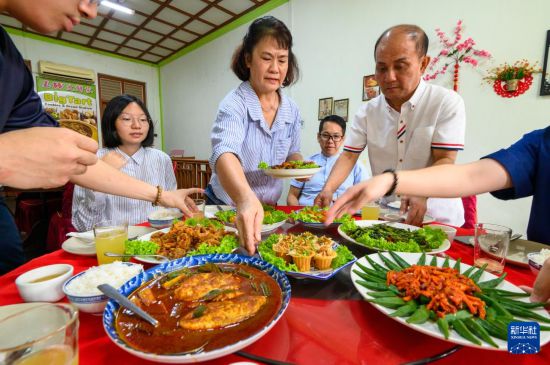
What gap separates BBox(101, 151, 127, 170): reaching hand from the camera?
278 centimetres

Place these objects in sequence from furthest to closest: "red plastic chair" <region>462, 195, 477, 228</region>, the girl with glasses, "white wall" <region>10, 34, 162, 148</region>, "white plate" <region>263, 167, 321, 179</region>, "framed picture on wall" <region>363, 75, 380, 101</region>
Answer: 1. "white wall" <region>10, 34, 162, 148</region>
2. "framed picture on wall" <region>363, 75, 380, 101</region>
3. the girl with glasses
4. "red plastic chair" <region>462, 195, 477, 228</region>
5. "white plate" <region>263, 167, 321, 179</region>

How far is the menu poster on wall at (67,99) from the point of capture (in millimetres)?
7469

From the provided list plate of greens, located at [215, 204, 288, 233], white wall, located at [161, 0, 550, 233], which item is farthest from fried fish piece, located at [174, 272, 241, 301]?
white wall, located at [161, 0, 550, 233]

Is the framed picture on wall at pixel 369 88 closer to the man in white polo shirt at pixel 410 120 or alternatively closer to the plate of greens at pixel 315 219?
the man in white polo shirt at pixel 410 120

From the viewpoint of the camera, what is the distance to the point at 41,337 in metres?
0.51

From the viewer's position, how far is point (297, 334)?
78 cm

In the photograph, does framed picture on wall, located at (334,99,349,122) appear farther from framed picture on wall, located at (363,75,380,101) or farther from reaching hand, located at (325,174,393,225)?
reaching hand, located at (325,174,393,225)

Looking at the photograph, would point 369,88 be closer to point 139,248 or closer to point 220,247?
point 220,247

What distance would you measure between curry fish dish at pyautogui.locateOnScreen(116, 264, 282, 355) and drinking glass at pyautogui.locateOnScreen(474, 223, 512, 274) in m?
1.00

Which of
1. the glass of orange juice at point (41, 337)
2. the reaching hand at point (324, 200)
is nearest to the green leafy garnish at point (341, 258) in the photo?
the glass of orange juice at point (41, 337)

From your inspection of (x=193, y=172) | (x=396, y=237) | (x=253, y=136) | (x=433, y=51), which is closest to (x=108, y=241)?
(x=253, y=136)

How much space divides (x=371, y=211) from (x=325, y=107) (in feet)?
11.6

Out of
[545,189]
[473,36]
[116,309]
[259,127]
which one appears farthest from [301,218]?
[473,36]

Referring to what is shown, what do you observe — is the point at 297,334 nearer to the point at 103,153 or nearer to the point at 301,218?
the point at 301,218
